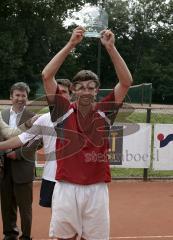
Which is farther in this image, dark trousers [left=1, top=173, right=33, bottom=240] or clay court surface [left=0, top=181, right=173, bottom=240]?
clay court surface [left=0, top=181, right=173, bottom=240]

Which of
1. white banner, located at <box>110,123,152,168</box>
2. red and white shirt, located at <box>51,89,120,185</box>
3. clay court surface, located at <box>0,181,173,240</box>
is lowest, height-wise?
clay court surface, located at <box>0,181,173,240</box>

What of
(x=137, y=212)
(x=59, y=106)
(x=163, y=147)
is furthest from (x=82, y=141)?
(x=163, y=147)

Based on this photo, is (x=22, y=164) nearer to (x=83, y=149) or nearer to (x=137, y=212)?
(x=83, y=149)

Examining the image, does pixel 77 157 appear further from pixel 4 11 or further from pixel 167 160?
pixel 4 11

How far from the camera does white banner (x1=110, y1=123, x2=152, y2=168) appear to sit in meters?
10.7

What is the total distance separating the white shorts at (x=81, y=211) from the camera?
379 cm

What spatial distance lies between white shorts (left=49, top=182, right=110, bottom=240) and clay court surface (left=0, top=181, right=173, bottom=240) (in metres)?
2.69

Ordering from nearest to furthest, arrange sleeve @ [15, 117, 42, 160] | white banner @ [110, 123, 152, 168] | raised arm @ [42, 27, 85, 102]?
raised arm @ [42, 27, 85, 102]
sleeve @ [15, 117, 42, 160]
white banner @ [110, 123, 152, 168]

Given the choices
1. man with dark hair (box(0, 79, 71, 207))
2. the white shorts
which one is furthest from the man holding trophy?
man with dark hair (box(0, 79, 71, 207))

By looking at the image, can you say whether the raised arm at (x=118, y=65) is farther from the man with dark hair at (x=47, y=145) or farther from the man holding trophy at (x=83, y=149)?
the man with dark hair at (x=47, y=145)

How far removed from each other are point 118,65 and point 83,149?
677mm

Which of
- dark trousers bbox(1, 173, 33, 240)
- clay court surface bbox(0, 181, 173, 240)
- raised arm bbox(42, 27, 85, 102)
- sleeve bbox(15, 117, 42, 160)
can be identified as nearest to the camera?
raised arm bbox(42, 27, 85, 102)

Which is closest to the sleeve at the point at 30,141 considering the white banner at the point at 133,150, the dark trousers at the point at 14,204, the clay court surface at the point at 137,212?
the dark trousers at the point at 14,204

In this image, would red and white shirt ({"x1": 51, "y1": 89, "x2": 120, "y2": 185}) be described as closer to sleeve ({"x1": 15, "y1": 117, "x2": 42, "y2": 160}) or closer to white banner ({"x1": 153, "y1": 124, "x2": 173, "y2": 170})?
sleeve ({"x1": 15, "y1": 117, "x2": 42, "y2": 160})
